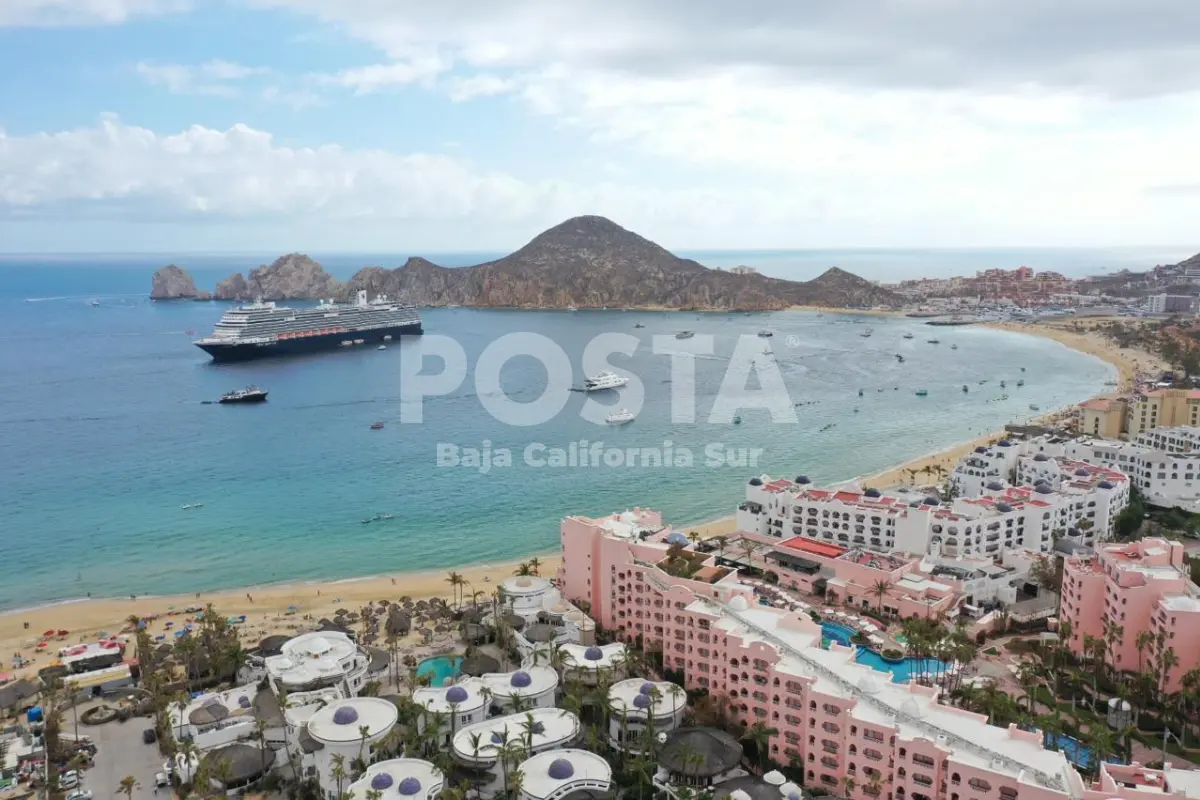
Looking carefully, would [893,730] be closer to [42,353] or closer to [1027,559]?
[1027,559]

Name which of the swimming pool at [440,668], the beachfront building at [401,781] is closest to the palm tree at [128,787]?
the beachfront building at [401,781]

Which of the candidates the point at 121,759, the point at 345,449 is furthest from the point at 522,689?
the point at 345,449

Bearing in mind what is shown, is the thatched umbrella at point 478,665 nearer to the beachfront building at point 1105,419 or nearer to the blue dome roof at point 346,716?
the blue dome roof at point 346,716

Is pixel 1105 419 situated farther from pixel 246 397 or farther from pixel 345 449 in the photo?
pixel 246 397

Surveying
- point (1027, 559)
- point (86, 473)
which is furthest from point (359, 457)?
point (1027, 559)

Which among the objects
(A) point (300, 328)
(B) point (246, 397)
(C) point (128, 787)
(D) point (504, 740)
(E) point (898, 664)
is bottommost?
(E) point (898, 664)

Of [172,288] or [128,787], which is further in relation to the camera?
[172,288]

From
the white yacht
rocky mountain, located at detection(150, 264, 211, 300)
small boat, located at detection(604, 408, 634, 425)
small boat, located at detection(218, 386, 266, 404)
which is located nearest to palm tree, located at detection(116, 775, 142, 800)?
small boat, located at detection(604, 408, 634, 425)
